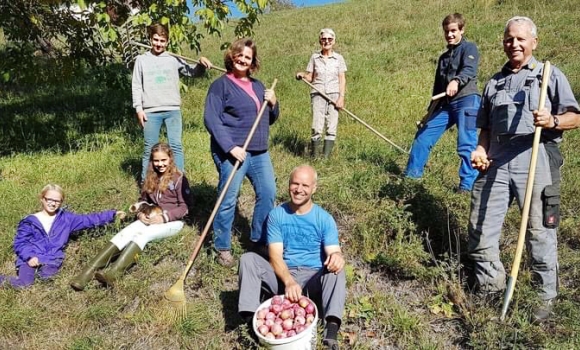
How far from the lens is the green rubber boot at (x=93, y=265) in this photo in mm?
4137

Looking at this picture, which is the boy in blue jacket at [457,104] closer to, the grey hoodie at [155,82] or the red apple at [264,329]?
the grey hoodie at [155,82]

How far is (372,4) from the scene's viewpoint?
2086cm

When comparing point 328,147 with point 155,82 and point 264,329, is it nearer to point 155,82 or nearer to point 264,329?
point 155,82

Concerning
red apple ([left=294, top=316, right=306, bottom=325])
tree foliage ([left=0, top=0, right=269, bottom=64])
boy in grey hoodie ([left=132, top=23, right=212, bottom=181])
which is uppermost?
tree foliage ([left=0, top=0, right=269, bottom=64])

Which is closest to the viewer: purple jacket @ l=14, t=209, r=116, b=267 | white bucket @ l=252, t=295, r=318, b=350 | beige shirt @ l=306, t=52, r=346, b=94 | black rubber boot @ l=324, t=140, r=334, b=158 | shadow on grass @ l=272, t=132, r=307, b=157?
white bucket @ l=252, t=295, r=318, b=350

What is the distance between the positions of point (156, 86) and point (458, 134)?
11.2ft

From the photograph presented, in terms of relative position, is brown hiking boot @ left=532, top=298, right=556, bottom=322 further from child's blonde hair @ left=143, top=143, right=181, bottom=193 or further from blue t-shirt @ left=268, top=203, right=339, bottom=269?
child's blonde hair @ left=143, top=143, right=181, bottom=193

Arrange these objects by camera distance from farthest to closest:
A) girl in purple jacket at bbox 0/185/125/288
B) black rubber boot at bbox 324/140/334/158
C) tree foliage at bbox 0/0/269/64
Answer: black rubber boot at bbox 324/140/334/158, tree foliage at bbox 0/0/269/64, girl in purple jacket at bbox 0/185/125/288

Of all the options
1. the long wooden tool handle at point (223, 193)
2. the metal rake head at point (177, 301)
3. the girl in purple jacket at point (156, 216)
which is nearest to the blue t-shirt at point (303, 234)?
the long wooden tool handle at point (223, 193)

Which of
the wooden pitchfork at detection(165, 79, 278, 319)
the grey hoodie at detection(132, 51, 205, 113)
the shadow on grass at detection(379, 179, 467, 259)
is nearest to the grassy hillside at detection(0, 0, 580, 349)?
the shadow on grass at detection(379, 179, 467, 259)

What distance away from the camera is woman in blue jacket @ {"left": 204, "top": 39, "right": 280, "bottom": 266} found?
398 cm

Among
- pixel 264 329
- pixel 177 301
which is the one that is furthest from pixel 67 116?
pixel 264 329

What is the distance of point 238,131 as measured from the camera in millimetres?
4113

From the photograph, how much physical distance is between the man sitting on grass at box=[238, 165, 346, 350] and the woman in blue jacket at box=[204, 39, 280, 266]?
0.64m
